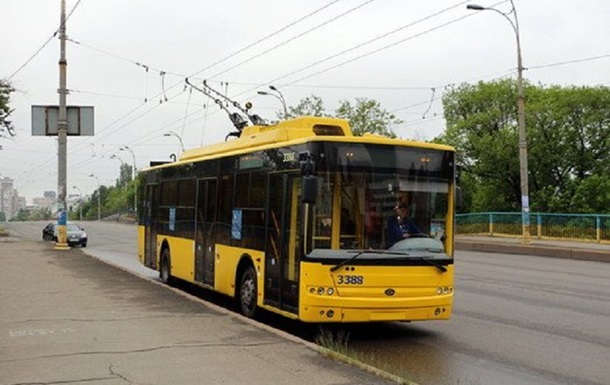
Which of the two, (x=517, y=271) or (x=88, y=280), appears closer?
(x=88, y=280)

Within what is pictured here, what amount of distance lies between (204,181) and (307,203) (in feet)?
16.8

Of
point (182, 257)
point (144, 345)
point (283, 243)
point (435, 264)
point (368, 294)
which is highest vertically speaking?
point (283, 243)

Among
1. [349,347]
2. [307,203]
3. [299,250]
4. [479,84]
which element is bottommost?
[349,347]

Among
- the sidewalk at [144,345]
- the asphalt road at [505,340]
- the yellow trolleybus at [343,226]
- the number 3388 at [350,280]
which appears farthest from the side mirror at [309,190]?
the asphalt road at [505,340]

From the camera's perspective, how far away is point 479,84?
204 ft

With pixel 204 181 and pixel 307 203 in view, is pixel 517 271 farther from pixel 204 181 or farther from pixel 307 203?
pixel 307 203

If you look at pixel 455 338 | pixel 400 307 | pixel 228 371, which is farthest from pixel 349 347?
pixel 228 371

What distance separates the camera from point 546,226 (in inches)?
1310

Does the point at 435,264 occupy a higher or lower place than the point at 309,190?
lower

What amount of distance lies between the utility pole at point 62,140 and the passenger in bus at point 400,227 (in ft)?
69.8

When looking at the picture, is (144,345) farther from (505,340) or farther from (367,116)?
(367,116)

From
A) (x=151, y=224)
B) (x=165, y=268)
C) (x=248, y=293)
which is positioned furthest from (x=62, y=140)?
(x=248, y=293)

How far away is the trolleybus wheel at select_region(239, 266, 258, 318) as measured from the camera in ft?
37.6

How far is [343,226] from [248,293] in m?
2.64
